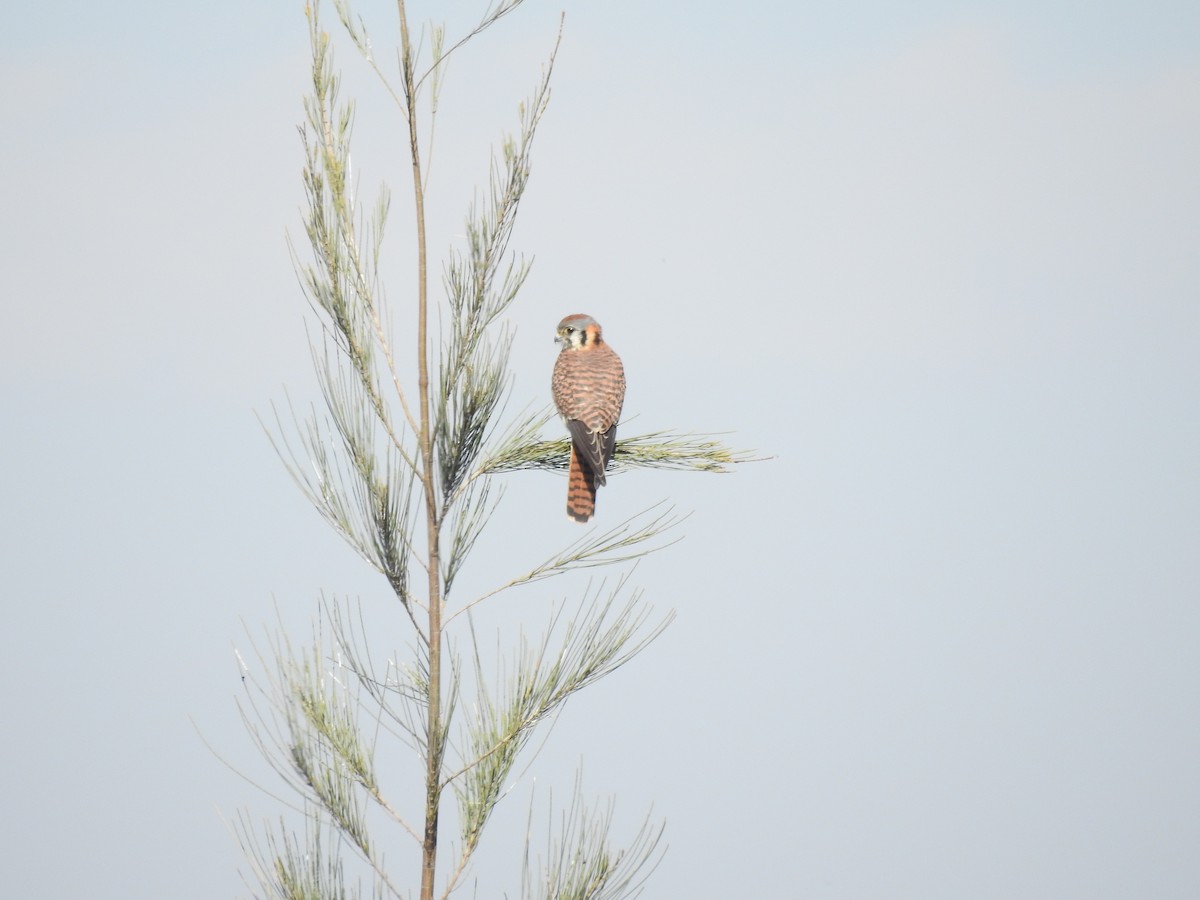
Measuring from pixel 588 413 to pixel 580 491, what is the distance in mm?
330

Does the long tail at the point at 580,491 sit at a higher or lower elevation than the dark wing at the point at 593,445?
lower

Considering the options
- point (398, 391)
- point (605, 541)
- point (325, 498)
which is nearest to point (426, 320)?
point (398, 391)

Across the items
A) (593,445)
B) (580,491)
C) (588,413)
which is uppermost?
(588,413)

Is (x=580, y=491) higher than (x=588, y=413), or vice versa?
(x=588, y=413)

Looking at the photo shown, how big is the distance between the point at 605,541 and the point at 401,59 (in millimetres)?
1872

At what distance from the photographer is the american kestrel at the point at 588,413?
15.3ft

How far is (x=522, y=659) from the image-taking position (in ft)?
13.7

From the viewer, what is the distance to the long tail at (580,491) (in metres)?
4.71

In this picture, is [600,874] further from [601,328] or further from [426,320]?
[601,328]

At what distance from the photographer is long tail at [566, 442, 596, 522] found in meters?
4.71

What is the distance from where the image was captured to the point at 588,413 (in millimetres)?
4801

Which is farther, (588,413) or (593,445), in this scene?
(588,413)

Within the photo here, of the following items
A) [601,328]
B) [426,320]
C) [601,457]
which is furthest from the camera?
[601,328]

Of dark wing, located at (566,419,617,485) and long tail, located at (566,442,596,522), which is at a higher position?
dark wing, located at (566,419,617,485)
